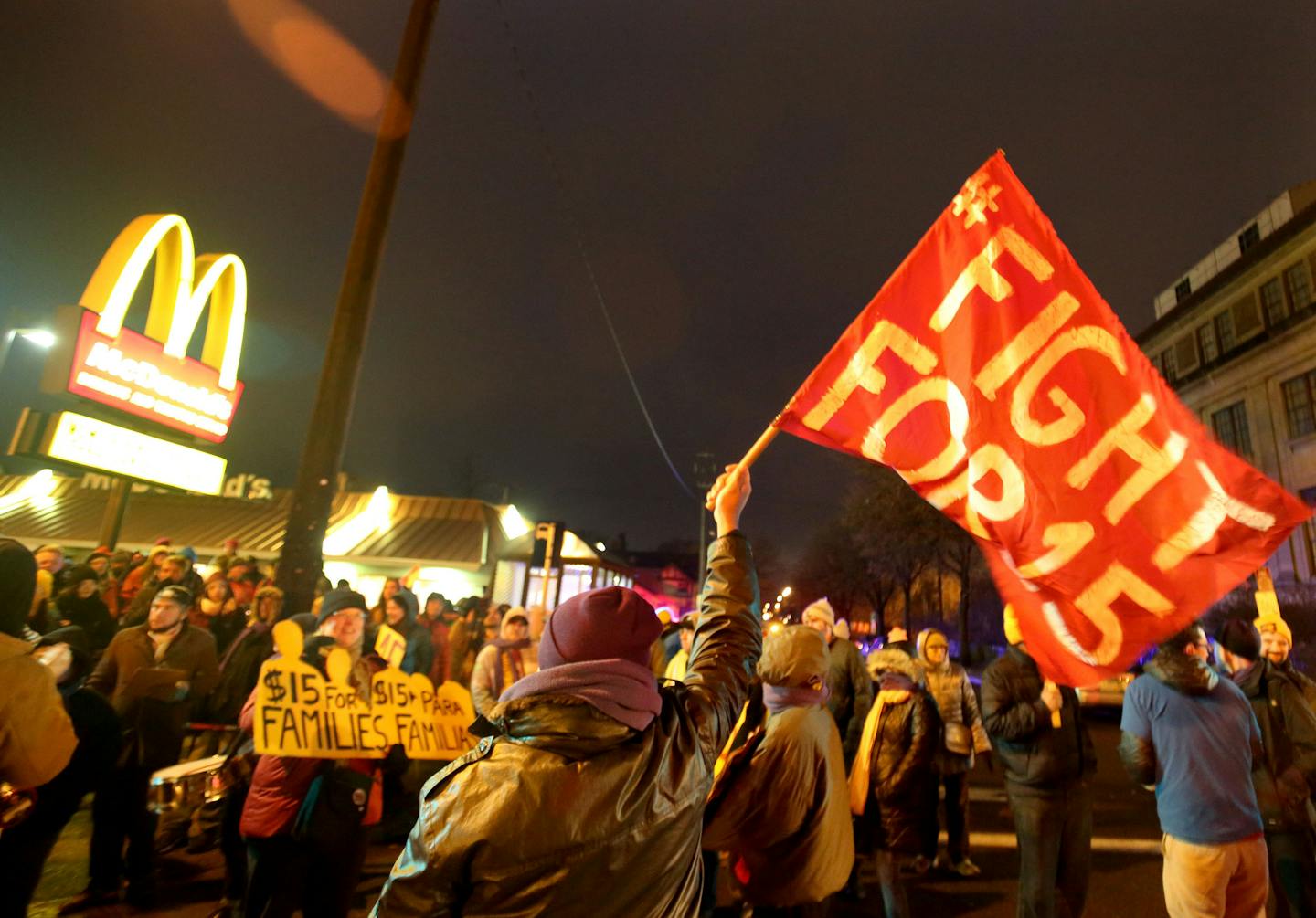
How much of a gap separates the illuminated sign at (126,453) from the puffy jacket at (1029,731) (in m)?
10.1

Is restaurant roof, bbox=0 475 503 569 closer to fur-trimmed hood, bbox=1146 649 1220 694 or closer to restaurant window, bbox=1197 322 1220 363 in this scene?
fur-trimmed hood, bbox=1146 649 1220 694

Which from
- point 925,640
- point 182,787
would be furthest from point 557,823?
point 925,640

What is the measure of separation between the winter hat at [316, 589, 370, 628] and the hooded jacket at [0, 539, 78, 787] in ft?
5.28

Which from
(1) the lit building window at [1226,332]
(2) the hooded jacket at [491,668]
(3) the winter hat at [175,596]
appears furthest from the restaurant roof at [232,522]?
(1) the lit building window at [1226,332]

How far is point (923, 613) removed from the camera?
48.4m

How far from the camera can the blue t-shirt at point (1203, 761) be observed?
363cm

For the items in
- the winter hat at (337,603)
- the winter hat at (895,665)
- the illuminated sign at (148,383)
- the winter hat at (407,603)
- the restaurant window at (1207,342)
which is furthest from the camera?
the restaurant window at (1207,342)

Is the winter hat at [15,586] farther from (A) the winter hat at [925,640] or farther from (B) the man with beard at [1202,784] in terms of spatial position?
(A) the winter hat at [925,640]

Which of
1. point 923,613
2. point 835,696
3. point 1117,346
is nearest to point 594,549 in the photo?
point 835,696

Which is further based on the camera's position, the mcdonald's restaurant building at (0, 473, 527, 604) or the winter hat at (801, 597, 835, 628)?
the mcdonald's restaurant building at (0, 473, 527, 604)

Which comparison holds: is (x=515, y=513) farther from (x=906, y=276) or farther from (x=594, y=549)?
(x=906, y=276)

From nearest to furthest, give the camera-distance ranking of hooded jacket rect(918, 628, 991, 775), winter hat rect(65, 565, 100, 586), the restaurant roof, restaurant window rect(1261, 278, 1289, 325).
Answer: hooded jacket rect(918, 628, 991, 775) < winter hat rect(65, 565, 100, 586) < the restaurant roof < restaurant window rect(1261, 278, 1289, 325)

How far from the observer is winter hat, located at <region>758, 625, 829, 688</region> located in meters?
3.51

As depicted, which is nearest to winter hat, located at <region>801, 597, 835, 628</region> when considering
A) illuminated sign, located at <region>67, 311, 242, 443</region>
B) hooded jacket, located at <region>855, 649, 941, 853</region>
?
hooded jacket, located at <region>855, 649, 941, 853</region>
